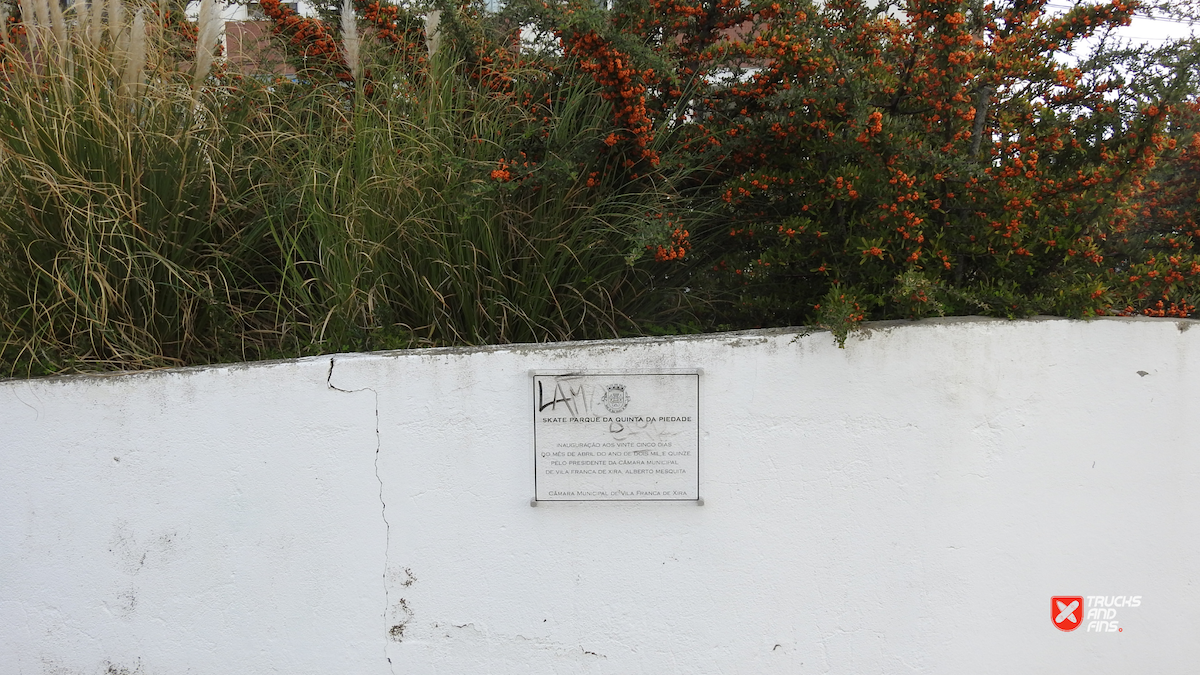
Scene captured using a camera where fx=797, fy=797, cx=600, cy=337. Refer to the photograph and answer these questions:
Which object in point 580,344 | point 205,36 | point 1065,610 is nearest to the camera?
point 580,344

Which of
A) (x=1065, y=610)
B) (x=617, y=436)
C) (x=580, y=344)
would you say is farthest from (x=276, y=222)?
(x=1065, y=610)

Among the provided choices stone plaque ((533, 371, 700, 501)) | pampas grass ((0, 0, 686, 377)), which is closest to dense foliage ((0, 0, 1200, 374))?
pampas grass ((0, 0, 686, 377))

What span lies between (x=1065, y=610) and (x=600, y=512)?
1.79 metres

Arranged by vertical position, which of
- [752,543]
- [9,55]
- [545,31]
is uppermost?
[545,31]

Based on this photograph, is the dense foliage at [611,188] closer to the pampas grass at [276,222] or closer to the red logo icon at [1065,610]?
the pampas grass at [276,222]

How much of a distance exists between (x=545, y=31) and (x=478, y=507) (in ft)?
7.02

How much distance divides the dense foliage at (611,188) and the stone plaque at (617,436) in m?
0.48

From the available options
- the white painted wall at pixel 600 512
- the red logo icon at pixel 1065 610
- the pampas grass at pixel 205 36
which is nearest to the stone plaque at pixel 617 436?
the white painted wall at pixel 600 512

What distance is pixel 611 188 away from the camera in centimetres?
341

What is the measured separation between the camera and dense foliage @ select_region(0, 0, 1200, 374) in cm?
296

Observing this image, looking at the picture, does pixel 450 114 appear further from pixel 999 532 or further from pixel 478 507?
pixel 999 532

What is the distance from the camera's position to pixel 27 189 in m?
3.08

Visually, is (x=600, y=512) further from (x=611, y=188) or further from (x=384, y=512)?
(x=611, y=188)

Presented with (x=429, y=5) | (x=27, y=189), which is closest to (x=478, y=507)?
(x=27, y=189)
